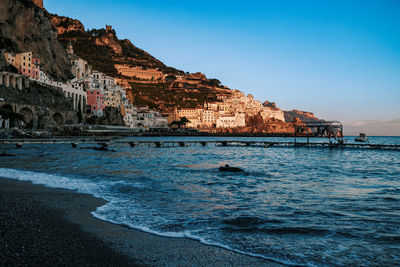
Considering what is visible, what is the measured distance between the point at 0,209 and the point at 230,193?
807 cm

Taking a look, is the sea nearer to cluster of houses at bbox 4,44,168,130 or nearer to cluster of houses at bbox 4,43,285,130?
cluster of houses at bbox 4,44,168,130

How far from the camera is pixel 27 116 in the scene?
60.8 m

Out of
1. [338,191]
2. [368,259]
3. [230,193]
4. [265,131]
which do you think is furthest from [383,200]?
[265,131]

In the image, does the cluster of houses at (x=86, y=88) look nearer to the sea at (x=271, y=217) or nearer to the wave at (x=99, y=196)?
the wave at (x=99, y=196)

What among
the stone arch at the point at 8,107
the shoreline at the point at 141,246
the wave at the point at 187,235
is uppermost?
the stone arch at the point at 8,107

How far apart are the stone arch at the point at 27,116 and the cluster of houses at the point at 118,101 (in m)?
13.5

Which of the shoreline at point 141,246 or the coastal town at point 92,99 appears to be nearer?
the shoreline at point 141,246

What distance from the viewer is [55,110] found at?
7000cm

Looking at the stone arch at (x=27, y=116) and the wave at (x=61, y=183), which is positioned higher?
the stone arch at (x=27, y=116)

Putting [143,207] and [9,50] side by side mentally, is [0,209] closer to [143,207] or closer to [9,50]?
[143,207]

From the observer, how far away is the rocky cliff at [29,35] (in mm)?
70562

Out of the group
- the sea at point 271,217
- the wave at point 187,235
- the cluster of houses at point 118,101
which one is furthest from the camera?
the cluster of houses at point 118,101

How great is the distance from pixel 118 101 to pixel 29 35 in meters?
36.4

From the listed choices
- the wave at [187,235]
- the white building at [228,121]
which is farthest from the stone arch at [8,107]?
the white building at [228,121]
